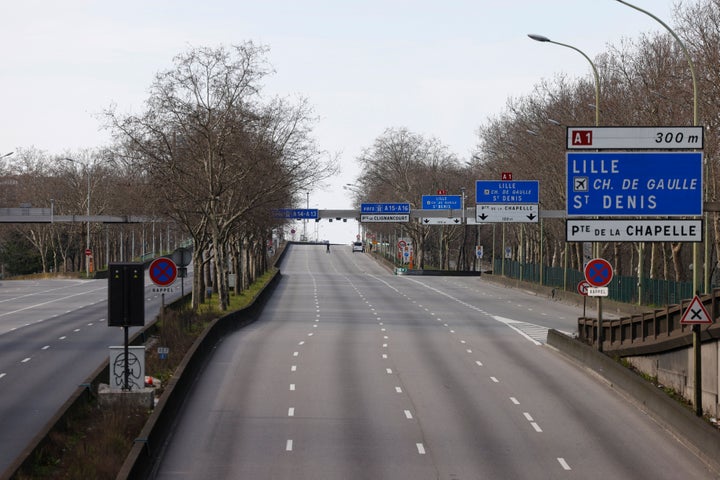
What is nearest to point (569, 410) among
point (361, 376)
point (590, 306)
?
point (361, 376)

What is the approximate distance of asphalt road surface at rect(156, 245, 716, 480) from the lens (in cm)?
1969

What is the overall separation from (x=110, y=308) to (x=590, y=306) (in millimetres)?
42537

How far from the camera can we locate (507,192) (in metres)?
52.9

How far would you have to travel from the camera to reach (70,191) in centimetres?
12294

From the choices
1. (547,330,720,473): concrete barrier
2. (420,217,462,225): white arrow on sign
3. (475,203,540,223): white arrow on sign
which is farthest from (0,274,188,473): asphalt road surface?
(420,217,462,225): white arrow on sign

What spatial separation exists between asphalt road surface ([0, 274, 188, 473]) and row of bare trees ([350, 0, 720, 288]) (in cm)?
2076

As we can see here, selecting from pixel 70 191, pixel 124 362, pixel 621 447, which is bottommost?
pixel 621 447

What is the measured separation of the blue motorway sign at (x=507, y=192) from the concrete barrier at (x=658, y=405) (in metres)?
17.3

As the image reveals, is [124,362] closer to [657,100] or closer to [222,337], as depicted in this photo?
[222,337]

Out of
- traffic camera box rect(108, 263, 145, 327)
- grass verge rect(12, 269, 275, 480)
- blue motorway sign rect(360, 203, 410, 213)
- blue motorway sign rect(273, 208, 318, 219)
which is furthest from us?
blue motorway sign rect(360, 203, 410, 213)

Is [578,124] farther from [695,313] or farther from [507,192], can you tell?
[695,313]

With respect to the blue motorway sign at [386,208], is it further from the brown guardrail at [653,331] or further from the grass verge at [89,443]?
the grass verge at [89,443]

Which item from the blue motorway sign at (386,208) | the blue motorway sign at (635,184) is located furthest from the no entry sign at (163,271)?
the blue motorway sign at (386,208)

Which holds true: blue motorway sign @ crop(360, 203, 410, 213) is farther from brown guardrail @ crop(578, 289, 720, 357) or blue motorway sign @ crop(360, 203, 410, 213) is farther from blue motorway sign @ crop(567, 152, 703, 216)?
blue motorway sign @ crop(567, 152, 703, 216)
